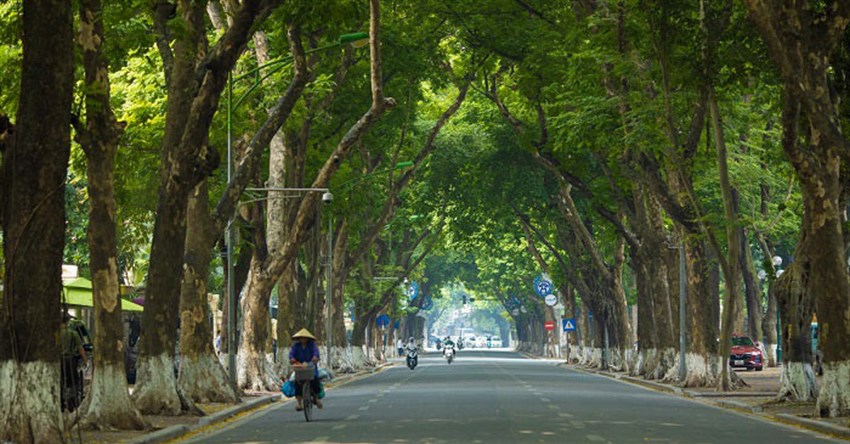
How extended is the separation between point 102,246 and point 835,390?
1169 centimetres

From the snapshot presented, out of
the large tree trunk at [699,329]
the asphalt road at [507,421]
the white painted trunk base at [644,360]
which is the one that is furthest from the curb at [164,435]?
A: the white painted trunk base at [644,360]

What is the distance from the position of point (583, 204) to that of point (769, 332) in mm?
13438

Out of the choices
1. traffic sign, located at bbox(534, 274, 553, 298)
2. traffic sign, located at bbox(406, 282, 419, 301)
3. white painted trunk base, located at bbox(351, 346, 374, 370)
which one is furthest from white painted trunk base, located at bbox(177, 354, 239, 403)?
traffic sign, located at bbox(406, 282, 419, 301)

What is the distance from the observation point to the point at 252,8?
926 inches

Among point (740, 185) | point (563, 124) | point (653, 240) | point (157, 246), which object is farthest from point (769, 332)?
point (157, 246)

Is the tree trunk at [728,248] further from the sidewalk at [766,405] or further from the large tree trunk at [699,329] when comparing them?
the large tree trunk at [699,329]

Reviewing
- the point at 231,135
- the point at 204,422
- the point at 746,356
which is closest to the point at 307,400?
the point at 204,422

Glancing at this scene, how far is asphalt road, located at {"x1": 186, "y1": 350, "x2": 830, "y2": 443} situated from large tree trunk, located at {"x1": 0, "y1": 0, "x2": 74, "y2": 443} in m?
3.74

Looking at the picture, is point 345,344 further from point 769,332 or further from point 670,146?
point 670,146

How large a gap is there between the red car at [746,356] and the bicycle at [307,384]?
36.7 m

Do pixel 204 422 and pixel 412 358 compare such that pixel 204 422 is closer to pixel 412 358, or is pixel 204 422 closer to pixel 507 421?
pixel 507 421

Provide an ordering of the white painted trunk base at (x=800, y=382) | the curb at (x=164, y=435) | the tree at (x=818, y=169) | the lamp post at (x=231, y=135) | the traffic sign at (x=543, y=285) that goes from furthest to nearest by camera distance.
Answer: the traffic sign at (x=543, y=285) → the lamp post at (x=231, y=135) → the white painted trunk base at (x=800, y=382) → the tree at (x=818, y=169) → the curb at (x=164, y=435)

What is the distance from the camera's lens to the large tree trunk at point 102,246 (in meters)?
22.1

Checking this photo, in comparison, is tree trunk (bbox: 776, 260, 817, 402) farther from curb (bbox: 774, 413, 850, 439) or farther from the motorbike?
the motorbike
